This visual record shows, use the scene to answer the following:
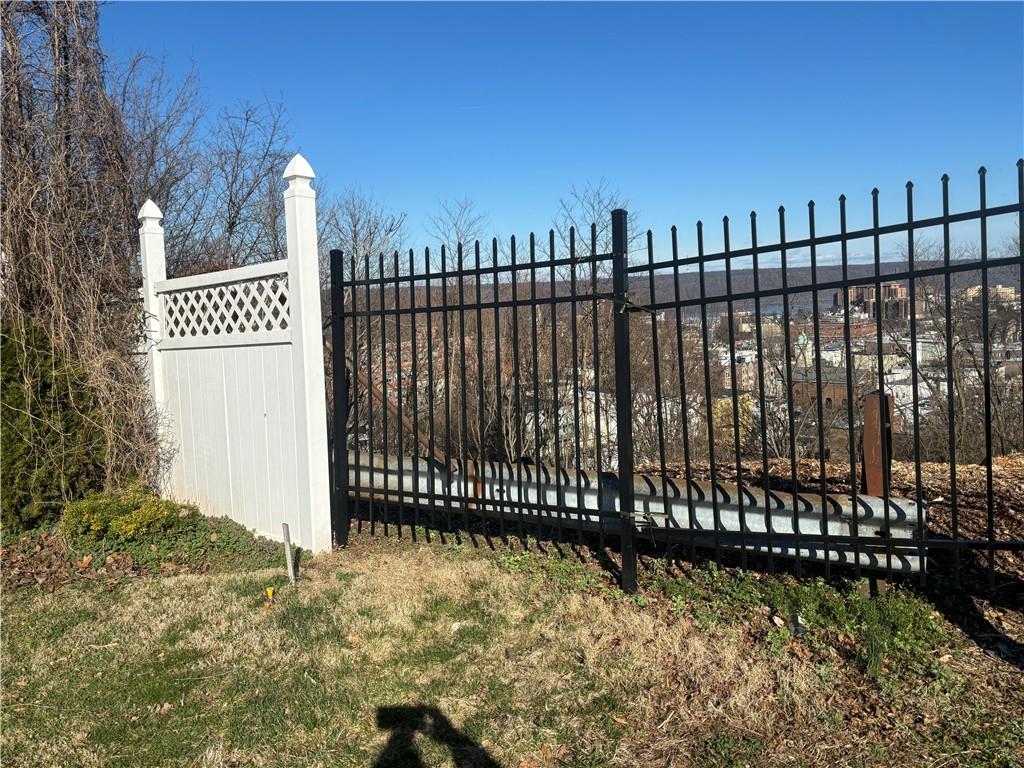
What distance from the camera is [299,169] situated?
5141 mm

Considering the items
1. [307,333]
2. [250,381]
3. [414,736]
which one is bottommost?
[414,736]

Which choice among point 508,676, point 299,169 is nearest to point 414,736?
point 508,676

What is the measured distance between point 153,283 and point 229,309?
1.03 meters

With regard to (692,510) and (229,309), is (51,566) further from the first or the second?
(692,510)

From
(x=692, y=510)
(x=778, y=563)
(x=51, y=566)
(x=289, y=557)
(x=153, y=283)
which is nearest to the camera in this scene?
(x=692, y=510)

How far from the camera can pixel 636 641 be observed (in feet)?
12.2

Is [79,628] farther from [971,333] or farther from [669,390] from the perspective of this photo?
[971,333]

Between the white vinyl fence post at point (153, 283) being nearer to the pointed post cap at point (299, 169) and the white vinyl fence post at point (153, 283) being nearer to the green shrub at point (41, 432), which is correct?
the green shrub at point (41, 432)

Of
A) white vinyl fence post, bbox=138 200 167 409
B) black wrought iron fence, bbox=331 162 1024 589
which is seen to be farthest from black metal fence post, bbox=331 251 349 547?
white vinyl fence post, bbox=138 200 167 409

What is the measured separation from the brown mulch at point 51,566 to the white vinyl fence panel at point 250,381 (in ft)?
3.24

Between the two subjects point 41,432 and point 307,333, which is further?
point 41,432

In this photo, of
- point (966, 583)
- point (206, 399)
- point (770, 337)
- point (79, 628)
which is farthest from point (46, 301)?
point (770, 337)

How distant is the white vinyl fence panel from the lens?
17.1ft

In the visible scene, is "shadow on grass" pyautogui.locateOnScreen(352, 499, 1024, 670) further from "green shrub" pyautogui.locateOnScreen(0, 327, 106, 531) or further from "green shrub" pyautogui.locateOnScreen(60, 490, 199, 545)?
"green shrub" pyautogui.locateOnScreen(0, 327, 106, 531)
